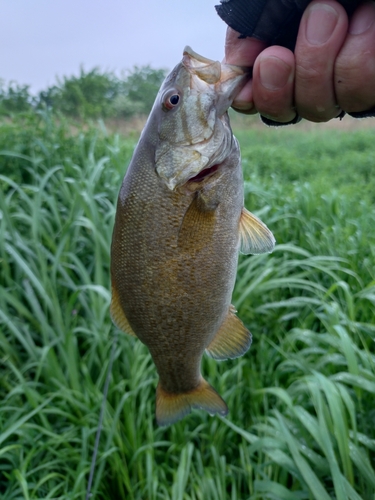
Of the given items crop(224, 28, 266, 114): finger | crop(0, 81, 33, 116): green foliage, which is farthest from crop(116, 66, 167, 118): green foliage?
crop(224, 28, 266, 114): finger

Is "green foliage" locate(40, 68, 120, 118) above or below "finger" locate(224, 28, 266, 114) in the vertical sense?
above

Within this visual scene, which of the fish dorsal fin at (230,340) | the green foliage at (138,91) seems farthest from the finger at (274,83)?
the green foliage at (138,91)

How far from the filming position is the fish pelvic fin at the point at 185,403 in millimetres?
1590

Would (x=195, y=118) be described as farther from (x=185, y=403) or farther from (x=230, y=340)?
(x=185, y=403)

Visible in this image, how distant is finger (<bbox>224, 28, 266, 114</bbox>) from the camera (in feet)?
4.33

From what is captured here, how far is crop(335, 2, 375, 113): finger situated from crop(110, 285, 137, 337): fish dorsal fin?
86cm

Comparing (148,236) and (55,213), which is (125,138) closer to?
(55,213)

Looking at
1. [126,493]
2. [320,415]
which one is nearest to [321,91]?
[320,415]

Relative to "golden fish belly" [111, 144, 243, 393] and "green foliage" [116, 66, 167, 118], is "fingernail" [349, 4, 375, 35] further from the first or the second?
"green foliage" [116, 66, 167, 118]

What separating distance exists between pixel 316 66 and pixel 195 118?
345mm

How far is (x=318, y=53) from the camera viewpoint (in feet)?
3.92

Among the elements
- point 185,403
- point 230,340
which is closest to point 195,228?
point 230,340

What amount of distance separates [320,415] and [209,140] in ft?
4.31

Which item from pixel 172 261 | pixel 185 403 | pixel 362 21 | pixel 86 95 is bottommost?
pixel 185 403
